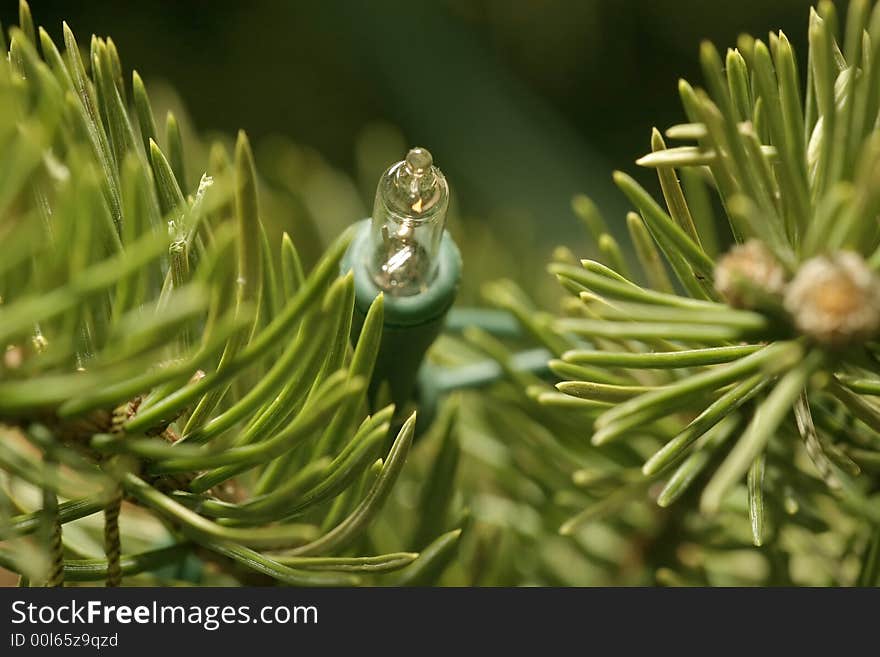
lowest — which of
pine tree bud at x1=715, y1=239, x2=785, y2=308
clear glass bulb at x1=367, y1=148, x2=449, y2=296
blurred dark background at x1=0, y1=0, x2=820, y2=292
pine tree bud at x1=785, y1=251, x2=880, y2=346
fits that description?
pine tree bud at x1=785, y1=251, x2=880, y2=346

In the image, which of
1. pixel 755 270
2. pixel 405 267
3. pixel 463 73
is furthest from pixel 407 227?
pixel 463 73

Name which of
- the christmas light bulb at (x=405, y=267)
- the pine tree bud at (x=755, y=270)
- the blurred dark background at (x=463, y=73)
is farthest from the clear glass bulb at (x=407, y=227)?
the blurred dark background at (x=463, y=73)

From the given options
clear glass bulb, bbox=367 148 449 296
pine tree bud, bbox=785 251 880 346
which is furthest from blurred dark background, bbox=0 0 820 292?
pine tree bud, bbox=785 251 880 346

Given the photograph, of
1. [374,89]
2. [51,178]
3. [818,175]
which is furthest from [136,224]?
[374,89]

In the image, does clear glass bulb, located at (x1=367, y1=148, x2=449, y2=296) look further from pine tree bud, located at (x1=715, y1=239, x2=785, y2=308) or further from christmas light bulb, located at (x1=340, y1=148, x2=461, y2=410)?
pine tree bud, located at (x1=715, y1=239, x2=785, y2=308)

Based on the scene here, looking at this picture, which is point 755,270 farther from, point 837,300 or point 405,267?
point 405,267

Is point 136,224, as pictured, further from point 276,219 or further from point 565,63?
point 565,63
